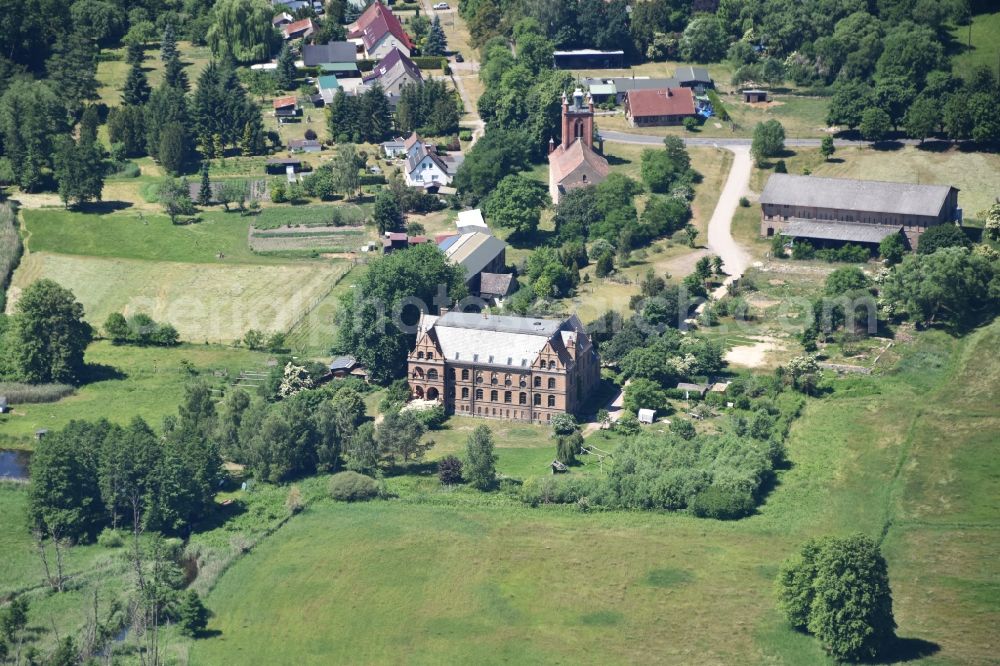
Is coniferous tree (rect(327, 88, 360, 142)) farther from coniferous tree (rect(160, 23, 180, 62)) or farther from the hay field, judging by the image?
the hay field

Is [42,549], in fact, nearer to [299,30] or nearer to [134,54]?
[134,54]

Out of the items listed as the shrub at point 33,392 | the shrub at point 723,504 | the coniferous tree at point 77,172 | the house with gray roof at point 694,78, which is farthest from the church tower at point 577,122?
the shrub at point 723,504

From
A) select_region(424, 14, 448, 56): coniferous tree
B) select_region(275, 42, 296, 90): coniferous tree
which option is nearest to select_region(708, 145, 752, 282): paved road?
select_region(424, 14, 448, 56): coniferous tree

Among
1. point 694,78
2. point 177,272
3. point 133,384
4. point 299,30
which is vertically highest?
point 299,30

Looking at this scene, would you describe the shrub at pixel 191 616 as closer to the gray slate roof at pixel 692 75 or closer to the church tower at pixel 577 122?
the church tower at pixel 577 122

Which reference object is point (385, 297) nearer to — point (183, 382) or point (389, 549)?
point (183, 382)

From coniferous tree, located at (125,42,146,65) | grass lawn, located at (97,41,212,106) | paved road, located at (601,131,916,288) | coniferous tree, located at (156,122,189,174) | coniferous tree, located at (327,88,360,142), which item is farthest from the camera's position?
coniferous tree, located at (125,42,146,65)

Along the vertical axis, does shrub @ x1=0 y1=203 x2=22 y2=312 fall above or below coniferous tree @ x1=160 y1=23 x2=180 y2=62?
below

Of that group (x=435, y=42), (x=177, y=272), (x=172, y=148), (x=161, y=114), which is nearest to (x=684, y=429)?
(x=177, y=272)
